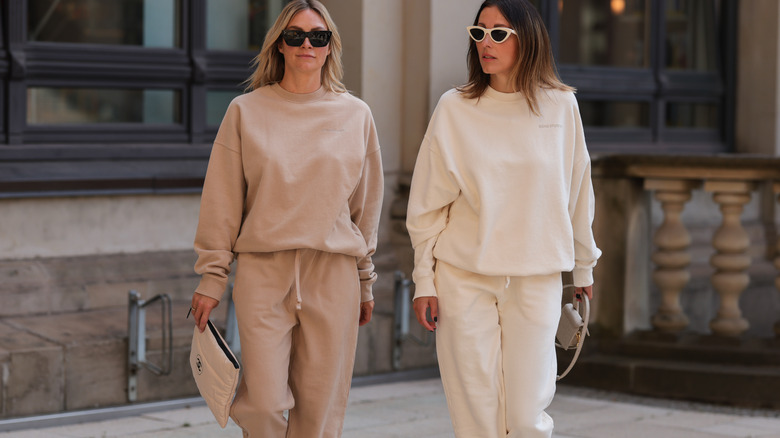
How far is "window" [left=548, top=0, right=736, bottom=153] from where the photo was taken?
9797 mm

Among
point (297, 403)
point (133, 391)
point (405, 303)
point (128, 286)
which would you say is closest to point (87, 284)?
point (128, 286)

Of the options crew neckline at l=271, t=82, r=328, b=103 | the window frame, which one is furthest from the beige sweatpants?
the window frame

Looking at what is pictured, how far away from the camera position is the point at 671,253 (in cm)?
770

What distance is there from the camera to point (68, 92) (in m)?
7.17

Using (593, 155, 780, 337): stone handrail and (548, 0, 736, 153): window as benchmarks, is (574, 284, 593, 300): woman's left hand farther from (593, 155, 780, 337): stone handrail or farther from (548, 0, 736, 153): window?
(548, 0, 736, 153): window

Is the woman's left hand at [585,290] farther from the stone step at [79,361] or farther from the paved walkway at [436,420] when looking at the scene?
the stone step at [79,361]

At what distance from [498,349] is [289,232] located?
0.82m

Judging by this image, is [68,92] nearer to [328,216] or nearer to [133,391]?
[133,391]

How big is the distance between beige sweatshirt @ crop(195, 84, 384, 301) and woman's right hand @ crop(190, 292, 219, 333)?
0.02m

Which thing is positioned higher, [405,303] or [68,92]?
[68,92]

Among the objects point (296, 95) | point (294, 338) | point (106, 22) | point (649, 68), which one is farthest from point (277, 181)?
point (649, 68)

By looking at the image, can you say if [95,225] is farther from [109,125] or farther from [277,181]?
[277,181]

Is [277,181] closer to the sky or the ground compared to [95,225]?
closer to the sky

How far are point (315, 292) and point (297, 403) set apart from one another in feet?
1.35
